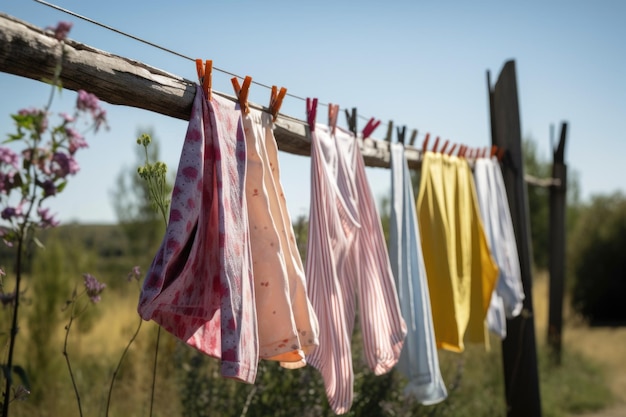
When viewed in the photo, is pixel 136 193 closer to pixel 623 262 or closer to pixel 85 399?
pixel 623 262

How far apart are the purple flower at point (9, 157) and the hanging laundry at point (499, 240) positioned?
8.59 ft

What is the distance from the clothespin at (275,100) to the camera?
90.9 inches

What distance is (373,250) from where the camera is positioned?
2670 mm

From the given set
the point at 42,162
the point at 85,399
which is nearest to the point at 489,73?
the point at 85,399

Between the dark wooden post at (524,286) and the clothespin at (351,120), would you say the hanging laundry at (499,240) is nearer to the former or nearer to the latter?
the dark wooden post at (524,286)

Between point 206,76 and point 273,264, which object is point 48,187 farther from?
point 273,264

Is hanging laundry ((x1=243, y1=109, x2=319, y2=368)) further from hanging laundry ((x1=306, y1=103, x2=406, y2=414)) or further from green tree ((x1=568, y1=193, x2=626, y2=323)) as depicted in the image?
green tree ((x1=568, y1=193, x2=626, y2=323))

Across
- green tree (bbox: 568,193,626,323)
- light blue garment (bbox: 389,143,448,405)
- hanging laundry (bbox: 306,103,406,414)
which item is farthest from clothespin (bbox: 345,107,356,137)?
green tree (bbox: 568,193,626,323)

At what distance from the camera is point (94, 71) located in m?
1.80

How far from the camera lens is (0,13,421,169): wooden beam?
160cm

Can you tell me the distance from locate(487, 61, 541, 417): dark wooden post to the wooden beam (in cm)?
257

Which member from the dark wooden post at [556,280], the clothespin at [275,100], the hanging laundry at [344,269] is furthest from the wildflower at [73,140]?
the dark wooden post at [556,280]

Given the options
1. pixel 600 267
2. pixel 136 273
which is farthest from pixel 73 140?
pixel 600 267

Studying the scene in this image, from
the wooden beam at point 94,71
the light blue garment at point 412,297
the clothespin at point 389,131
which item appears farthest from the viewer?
the clothespin at point 389,131
